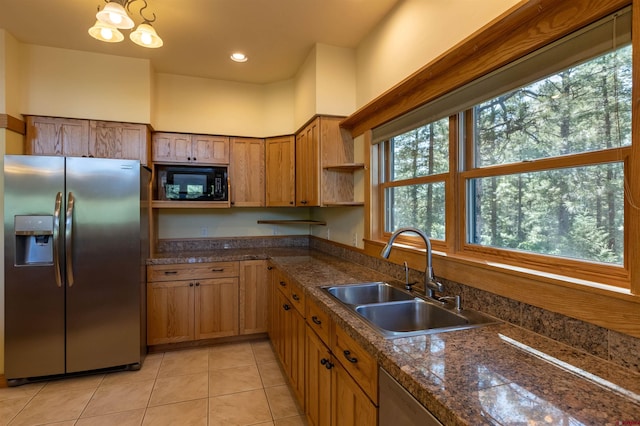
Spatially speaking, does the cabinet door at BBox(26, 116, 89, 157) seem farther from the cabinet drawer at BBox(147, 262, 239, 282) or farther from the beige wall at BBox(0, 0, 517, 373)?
the cabinet drawer at BBox(147, 262, 239, 282)

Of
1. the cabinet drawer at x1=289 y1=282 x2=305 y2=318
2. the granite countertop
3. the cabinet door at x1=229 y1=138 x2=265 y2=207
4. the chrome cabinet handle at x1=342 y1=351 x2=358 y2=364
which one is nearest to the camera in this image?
the granite countertop

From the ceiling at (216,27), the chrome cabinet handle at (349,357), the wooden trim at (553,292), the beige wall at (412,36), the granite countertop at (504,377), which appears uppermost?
the ceiling at (216,27)

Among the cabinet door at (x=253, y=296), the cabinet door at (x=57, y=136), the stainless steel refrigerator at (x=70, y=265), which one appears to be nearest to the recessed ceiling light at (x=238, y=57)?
the stainless steel refrigerator at (x=70, y=265)

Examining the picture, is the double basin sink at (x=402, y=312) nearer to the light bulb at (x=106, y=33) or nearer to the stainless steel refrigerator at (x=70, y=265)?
the stainless steel refrigerator at (x=70, y=265)

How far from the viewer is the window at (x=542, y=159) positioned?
3.64 ft

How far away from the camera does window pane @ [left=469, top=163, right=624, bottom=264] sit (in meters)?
1.13

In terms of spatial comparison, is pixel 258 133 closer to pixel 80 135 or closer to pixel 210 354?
pixel 80 135

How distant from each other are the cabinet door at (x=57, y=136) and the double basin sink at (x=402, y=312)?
9.04ft

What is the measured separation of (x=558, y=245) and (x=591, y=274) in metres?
0.17

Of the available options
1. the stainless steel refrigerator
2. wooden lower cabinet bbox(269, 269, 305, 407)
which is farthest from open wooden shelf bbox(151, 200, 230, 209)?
wooden lower cabinet bbox(269, 269, 305, 407)

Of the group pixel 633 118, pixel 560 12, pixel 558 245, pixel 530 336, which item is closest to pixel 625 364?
pixel 530 336

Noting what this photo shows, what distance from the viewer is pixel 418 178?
→ 2158 mm

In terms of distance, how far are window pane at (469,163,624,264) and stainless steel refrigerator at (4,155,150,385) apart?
2.70m

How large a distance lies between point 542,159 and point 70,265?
10.6ft
